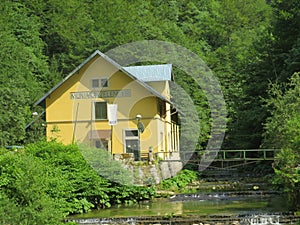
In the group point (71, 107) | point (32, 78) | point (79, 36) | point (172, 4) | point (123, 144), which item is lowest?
point (123, 144)

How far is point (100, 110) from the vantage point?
32.0 metres

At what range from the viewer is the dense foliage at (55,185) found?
12.0 metres

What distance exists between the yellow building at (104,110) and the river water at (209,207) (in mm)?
7477

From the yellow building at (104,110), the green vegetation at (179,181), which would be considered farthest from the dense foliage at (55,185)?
the yellow building at (104,110)

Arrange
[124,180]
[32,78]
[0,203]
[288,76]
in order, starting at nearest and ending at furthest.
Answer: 1. [0,203]
2. [124,180]
3. [288,76]
4. [32,78]

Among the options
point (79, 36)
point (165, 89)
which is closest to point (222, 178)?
point (165, 89)

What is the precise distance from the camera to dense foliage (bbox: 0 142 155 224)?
12.0 meters

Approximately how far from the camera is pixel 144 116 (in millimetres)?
31297

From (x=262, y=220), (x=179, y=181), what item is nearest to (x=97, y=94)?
(x=179, y=181)

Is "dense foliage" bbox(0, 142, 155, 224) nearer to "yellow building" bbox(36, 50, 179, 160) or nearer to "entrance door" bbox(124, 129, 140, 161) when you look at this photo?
"entrance door" bbox(124, 129, 140, 161)

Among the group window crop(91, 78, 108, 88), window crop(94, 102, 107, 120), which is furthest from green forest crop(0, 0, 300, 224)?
window crop(91, 78, 108, 88)

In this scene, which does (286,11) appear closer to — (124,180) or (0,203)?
(124,180)

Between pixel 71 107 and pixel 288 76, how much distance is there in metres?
14.3

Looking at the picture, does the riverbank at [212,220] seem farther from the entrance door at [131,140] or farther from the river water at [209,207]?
the entrance door at [131,140]
